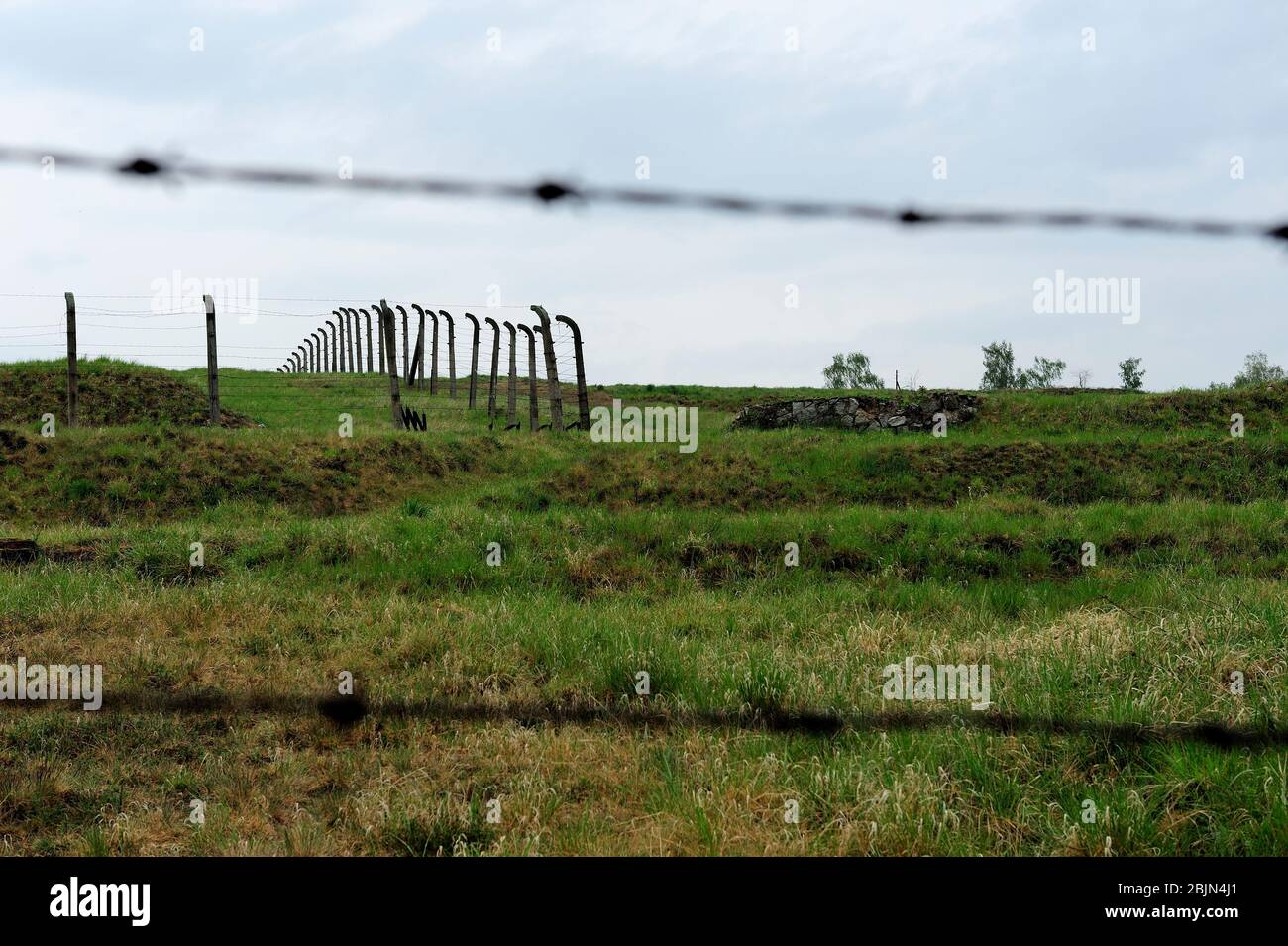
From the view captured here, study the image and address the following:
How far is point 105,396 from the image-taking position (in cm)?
2236

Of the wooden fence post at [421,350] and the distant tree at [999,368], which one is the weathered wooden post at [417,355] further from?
the distant tree at [999,368]

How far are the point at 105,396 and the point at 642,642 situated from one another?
19.8 meters

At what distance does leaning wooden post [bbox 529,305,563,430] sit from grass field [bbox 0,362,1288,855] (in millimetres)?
3813

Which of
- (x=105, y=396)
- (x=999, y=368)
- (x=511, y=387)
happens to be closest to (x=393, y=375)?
(x=511, y=387)

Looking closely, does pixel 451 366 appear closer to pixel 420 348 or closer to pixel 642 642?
pixel 420 348

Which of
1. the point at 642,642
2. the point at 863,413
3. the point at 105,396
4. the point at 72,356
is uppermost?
the point at 72,356

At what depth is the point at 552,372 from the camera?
72.2 ft

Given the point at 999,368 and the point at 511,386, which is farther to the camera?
the point at 999,368

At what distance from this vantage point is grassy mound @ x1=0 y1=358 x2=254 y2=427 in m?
20.9

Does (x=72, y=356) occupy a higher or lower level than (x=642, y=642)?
higher

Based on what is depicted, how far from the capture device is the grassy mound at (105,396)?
2089 centimetres

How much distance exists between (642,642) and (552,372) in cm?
1521

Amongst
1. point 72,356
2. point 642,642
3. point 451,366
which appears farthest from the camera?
point 451,366

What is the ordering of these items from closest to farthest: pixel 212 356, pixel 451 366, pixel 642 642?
pixel 642 642 < pixel 212 356 < pixel 451 366
